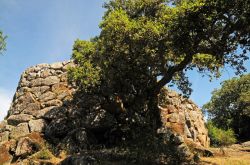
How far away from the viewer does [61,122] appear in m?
32.2

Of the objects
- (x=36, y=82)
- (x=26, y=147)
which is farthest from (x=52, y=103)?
(x=26, y=147)

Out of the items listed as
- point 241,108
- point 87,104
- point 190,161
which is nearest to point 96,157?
point 190,161

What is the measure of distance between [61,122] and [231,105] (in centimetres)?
5397

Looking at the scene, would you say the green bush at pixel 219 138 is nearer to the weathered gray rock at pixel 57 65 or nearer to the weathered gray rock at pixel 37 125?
the weathered gray rock at pixel 57 65

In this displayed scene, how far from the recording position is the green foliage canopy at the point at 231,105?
70006mm

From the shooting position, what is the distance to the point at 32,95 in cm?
3603

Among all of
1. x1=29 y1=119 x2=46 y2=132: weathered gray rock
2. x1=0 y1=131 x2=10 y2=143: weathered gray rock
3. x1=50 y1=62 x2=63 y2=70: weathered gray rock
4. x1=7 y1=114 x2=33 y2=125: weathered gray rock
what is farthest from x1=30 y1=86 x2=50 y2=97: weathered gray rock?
x1=0 y1=131 x2=10 y2=143: weathered gray rock

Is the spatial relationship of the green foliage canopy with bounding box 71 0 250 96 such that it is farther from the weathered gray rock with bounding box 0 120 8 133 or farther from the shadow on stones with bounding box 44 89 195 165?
the weathered gray rock with bounding box 0 120 8 133

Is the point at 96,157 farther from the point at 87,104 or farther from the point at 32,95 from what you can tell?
the point at 32,95

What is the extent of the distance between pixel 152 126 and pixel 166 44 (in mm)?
9006

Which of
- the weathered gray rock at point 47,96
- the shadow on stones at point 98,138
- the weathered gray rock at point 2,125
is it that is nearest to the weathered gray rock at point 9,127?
the weathered gray rock at point 2,125

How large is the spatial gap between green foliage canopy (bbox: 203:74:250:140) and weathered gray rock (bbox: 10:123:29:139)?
154 ft

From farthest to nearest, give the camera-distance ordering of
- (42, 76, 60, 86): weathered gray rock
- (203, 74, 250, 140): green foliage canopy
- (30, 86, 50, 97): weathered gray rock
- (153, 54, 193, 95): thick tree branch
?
(203, 74, 250, 140): green foliage canopy < (42, 76, 60, 86): weathered gray rock < (30, 86, 50, 97): weathered gray rock < (153, 54, 193, 95): thick tree branch

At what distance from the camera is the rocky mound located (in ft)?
91.4
